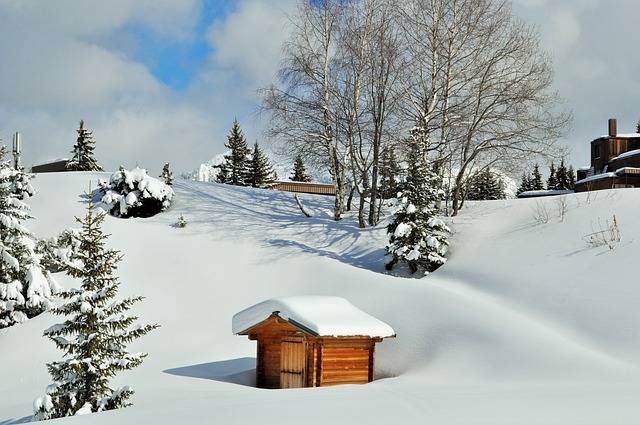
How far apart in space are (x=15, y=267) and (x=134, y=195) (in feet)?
38.6

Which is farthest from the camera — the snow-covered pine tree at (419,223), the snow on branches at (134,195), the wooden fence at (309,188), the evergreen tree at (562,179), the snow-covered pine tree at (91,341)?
the evergreen tree at (562,179)

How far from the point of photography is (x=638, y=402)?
12297mm

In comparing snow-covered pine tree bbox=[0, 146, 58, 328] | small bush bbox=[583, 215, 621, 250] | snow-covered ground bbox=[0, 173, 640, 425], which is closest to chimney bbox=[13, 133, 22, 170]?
snow-covered ground bbox=[0, 173, 640, 425]

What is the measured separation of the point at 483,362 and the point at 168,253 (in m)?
17.6

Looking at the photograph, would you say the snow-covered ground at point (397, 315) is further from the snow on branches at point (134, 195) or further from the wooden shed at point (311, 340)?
the snow on branches at point (134, 195)

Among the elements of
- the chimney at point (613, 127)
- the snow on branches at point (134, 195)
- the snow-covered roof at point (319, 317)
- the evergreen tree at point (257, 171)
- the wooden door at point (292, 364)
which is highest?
the chimney at point (613, 127)

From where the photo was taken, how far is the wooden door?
18859 millimetres

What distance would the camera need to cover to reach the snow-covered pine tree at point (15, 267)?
80.6ft

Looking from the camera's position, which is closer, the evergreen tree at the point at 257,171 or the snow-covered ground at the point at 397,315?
the snow-covered ground at the point at 397,315

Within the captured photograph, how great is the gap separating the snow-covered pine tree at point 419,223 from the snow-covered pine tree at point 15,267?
1408 centimetres

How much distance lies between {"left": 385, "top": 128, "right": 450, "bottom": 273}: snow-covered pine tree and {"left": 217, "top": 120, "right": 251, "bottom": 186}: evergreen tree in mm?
33205

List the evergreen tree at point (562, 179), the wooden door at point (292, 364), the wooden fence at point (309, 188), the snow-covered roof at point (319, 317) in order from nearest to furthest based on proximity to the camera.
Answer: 1. the snow-covered roof at point (319, 317)
2. the wooden door at point (292, 364)
3. the wooden fence at point (309, 188)
4. the evergreen tree at point (562, 179)

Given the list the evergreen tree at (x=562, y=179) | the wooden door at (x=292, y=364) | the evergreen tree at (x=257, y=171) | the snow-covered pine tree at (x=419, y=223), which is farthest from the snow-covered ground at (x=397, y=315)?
the evergreen tree at (x=562, y=179)

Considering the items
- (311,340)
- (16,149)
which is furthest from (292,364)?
(16,149)
